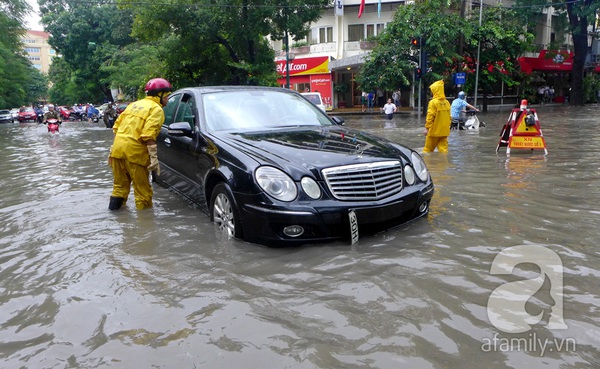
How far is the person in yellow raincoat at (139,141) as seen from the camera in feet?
18.9

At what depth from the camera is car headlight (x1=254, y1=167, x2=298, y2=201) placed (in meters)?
4.23

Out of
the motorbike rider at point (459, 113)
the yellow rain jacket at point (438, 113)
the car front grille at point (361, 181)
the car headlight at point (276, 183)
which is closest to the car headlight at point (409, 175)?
the car front grille at point (361, 181)

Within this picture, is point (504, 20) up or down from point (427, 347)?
up

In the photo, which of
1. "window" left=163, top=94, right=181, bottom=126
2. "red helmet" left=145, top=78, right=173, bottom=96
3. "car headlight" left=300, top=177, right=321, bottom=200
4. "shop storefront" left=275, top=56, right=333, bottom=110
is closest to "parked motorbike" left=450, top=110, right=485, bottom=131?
"window" left=163, top=94, right=181, bottom=126

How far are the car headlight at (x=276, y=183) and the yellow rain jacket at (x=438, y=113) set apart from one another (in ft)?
20.7

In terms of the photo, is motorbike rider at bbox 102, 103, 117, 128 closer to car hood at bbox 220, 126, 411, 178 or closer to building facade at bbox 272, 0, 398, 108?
building facade at bbox 272, 0, 398, 108

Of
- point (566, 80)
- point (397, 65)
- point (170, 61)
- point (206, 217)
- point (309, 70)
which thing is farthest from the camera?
point (566, 80)

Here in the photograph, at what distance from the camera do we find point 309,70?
3962 centimetres

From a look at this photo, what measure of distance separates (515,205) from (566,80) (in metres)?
44.4

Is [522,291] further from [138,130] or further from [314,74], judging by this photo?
[314,74]

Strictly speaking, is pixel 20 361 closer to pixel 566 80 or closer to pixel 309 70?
pixel 309 70

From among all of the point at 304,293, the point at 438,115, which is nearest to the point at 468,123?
the point at 438,115

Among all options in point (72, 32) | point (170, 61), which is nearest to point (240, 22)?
point (170, 61)

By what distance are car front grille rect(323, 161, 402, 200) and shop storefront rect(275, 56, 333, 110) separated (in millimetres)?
34433
